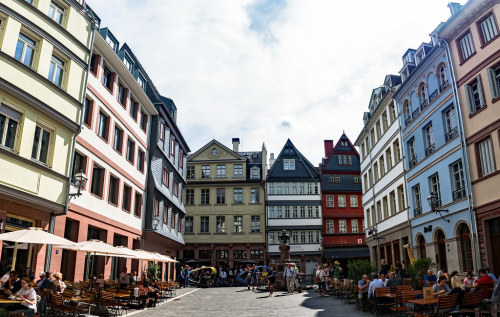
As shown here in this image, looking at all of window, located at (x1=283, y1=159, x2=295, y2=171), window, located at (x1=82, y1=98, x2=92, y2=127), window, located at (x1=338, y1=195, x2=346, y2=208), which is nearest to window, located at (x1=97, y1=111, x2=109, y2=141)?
window, located at (x1=82, y1=98, x2=92, y2=127)

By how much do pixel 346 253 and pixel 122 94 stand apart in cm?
3131

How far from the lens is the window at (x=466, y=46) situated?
19.1 meters

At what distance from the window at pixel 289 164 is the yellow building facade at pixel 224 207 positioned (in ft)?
7.70

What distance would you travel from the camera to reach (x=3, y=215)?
13.8m

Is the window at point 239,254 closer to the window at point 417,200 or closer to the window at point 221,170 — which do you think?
the window at point 221,170

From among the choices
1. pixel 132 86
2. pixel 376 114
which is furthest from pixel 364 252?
pixel 132 86

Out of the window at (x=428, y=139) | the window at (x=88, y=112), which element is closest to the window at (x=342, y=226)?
the window at (x=428, y=139)

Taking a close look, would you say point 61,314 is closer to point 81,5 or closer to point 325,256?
point 81,5

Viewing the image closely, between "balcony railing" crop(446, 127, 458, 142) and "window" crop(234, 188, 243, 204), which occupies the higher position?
"window" crop(234, 188, 243, 204)

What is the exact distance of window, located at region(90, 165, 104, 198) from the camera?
2085 centimetres

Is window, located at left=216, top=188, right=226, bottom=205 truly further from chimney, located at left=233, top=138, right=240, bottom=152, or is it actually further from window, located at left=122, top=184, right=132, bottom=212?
window, located at left=122, top=184, right=132, bottom=212

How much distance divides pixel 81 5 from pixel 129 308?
12.8m

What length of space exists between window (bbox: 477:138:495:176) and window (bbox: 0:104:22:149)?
58.8 ft

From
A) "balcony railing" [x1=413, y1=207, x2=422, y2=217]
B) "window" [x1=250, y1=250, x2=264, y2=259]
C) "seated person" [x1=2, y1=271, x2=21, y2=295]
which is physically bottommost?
"seated person" [x1=2, y1=271, x2=21, y2=295]
